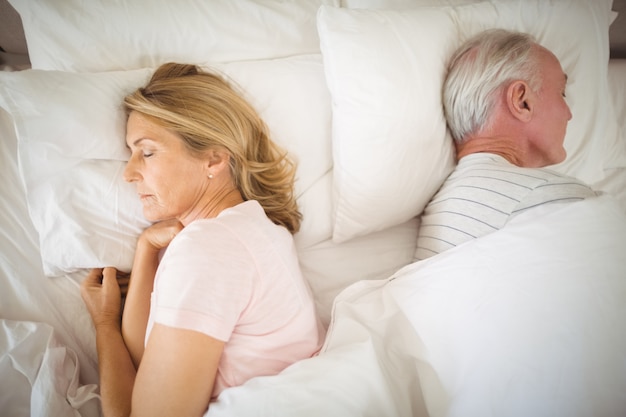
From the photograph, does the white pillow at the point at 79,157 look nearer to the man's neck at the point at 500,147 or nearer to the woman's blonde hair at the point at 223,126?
the woman's blonde hair at the point at 223,126

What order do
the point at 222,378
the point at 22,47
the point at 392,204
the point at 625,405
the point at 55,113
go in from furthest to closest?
the point at 22,47, the point at 392,204, the point at 55,113, the point at 222,378, the point at 625,405

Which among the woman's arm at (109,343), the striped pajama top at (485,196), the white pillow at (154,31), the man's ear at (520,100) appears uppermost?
the white pillow at (154,31)

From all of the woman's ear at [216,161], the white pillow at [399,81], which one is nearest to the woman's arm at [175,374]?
the woman's ear at [216,161]

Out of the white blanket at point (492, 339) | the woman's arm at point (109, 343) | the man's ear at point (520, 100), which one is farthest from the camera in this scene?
the man's ear at point (520, 100)

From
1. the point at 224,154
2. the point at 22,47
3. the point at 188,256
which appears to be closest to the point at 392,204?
the point at 224,154

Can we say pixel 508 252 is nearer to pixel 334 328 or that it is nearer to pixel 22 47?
pixel 334 328

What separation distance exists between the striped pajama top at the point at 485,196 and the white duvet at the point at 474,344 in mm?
44

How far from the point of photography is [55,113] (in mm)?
842

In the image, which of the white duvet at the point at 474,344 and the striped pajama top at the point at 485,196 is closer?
the white duvet at the point at 474,344

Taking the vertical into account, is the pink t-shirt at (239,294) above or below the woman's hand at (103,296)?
above

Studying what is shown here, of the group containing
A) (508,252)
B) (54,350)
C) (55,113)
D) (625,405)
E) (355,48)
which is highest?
(355,48)

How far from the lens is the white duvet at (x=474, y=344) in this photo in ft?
2.04

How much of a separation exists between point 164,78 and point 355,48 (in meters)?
0.49

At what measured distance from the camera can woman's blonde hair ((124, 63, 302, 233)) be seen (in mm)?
846
